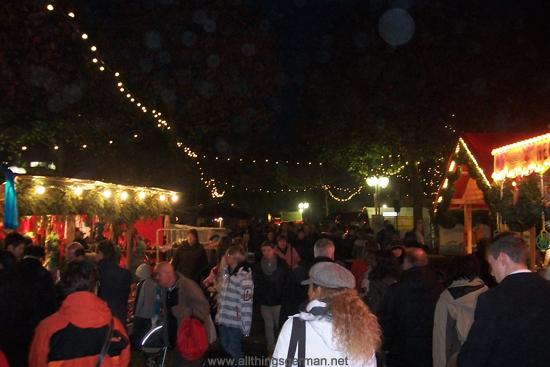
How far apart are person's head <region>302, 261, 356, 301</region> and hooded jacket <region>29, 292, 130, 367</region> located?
151 centimetres

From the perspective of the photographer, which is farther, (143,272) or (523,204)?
(523,204)

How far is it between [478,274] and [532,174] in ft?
10.9

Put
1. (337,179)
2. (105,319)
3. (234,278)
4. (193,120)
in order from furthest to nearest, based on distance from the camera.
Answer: (337,179) → (193,120) → (234,278) → (105,319)

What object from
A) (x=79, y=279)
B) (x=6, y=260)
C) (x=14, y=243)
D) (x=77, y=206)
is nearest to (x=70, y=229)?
(x=77, y=206)

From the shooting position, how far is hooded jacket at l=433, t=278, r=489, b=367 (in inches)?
187

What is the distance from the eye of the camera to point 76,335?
366 centimetres

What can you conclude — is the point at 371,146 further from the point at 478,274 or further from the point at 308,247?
the point at 478,274

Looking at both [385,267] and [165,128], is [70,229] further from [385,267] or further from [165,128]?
[165,128]

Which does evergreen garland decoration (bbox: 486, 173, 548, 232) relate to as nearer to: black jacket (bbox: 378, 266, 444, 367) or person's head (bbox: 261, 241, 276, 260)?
black jacket (bbox: 378, 266, 444, 367)

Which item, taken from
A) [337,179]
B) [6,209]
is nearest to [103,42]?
[6,209]

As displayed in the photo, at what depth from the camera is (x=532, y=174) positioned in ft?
25.3

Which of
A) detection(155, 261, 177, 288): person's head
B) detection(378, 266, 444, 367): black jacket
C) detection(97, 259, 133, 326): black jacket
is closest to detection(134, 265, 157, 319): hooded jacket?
detection(97, 259, 133, 326): black jacket

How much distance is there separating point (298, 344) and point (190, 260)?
8416 millimetres

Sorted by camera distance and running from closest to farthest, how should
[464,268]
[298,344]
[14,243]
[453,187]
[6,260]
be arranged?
1. [298,344]
2. [464,268]
3. [6,260]
4. [14,243]
5. [453,187]
